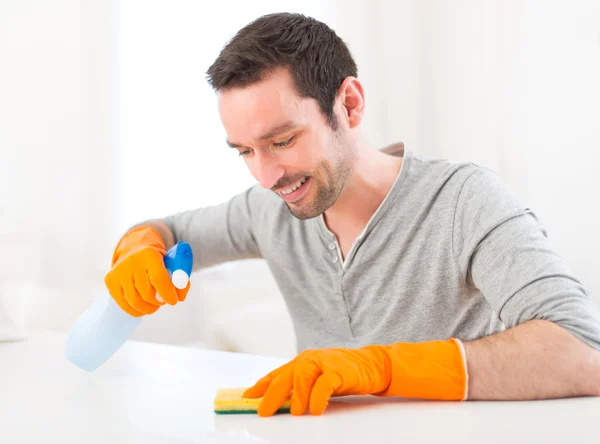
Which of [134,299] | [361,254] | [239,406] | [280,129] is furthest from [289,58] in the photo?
[239,406]

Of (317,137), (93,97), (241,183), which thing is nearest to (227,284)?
(241,183)

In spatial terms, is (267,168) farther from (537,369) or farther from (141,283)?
(537,369)

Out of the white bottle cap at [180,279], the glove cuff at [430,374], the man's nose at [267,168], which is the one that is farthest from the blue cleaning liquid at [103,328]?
the glove cuff at [430,374]

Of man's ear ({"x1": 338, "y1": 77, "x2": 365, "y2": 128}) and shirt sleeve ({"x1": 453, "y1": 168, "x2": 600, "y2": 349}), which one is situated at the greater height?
man's ear ({"x1": 338, "y1": 77, "x2": 365, "y2": 128})

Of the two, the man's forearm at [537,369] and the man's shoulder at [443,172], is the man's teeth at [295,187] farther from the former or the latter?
the man's forearm at [537,369]

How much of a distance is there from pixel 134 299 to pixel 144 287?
1.1 inches

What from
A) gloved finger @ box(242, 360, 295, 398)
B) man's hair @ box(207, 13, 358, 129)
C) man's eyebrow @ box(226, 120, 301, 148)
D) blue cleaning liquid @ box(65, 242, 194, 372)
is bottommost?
blue cleaning liquid @ box(65, 242, 194, 372)

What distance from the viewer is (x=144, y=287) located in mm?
1061

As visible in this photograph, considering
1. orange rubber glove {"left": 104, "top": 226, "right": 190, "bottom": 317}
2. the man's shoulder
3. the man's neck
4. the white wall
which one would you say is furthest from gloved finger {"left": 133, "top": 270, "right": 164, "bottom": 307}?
the white wall

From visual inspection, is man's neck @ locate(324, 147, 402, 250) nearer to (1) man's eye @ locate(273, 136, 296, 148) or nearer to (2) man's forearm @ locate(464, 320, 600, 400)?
(1) man's eye @ locate(273, 136, 296, 148)

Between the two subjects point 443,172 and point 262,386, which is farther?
point 443,172

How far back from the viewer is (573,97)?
2.06 metres

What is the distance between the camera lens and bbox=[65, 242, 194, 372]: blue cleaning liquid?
3.44 ft

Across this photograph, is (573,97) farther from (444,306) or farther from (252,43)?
(252,43)
